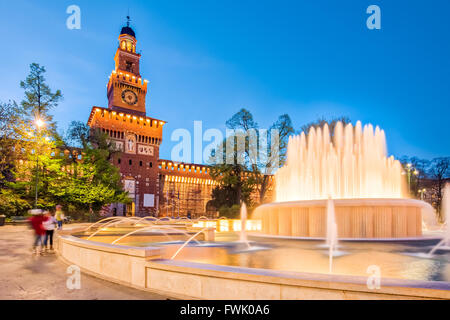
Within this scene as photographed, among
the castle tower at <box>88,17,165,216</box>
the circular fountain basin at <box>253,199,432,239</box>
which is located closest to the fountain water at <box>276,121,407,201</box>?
the circular fountain basin at <box>253,199,432,239</box>

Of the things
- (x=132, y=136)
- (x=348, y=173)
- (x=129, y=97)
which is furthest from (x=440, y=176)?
(x=129, y=97)

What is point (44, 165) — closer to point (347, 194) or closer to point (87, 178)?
point (87, 178)

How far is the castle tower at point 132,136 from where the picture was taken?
4725cm

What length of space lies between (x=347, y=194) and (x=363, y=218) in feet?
9.48

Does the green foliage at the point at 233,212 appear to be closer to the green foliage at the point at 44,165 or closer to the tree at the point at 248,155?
the tree at the point at 248,155

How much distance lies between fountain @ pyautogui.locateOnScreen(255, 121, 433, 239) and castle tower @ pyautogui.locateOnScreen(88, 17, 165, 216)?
3628 cm

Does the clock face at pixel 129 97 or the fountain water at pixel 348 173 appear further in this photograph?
the clock face at pixel 129 97

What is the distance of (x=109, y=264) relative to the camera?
16.2 ft

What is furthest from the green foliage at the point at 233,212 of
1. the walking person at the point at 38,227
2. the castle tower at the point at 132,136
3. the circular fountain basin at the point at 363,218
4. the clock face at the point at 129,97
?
the clock face at the point at 129,97

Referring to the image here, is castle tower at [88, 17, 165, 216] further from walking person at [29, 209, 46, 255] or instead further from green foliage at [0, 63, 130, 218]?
walking person at [29, 209, 46, 255]

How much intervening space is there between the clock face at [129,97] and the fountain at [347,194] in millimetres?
42281

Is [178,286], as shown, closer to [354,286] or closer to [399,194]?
[354,286]

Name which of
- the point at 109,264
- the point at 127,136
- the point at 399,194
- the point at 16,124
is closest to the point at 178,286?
the point at 109,264
